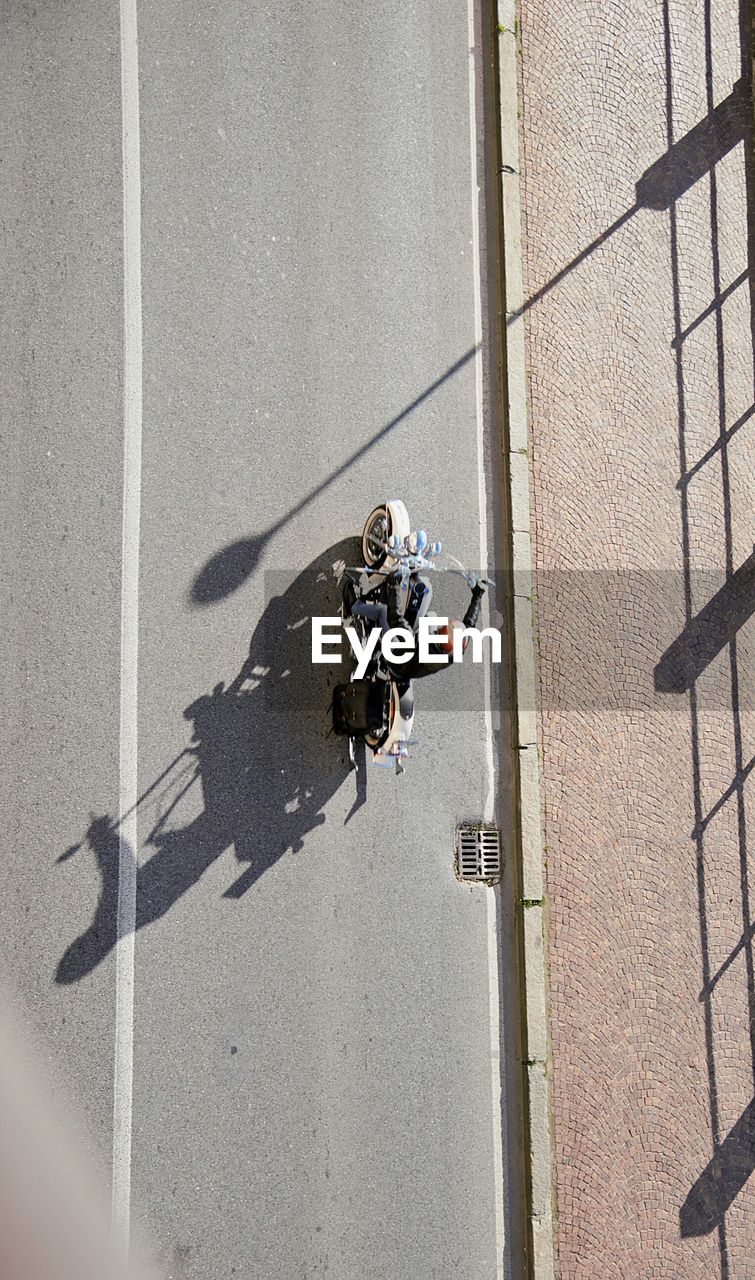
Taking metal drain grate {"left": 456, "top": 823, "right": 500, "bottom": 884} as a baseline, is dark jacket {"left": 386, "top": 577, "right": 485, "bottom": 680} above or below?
above

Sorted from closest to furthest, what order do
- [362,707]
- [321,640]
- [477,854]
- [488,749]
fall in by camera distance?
[362,707] → [321,640] → [477,854] → [488,749]

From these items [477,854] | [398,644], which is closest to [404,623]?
[398,644]

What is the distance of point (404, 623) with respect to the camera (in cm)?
996

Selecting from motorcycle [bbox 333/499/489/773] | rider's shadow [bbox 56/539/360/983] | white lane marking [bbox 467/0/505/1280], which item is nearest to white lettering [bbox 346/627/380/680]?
motorcycle [bbox 333/499/489/773]

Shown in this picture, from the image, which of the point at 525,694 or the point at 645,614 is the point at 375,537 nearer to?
the point at 525,694

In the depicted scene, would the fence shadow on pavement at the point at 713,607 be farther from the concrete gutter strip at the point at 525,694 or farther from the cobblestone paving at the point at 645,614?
the concrete gutter strip at the point at 525,694

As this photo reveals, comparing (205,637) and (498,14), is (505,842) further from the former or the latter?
(498,14)

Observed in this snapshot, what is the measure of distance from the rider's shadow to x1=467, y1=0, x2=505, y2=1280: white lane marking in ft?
5.13

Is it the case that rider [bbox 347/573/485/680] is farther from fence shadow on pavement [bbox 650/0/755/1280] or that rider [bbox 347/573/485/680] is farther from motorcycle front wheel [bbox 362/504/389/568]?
fence shadow on pavement [bbox 650/0/755/1280]

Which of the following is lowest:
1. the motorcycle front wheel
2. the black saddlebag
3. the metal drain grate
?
the metal drain grate

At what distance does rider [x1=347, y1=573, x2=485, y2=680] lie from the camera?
9680 mm

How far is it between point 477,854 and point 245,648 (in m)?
3.18

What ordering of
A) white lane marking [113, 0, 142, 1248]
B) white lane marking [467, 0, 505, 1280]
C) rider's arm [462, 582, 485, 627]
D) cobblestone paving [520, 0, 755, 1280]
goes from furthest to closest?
cobblestone paving [520, 0, 755, 1280]
white lane marking [467, 0, 505, 1280]
white lane marking [113, 0, 142, 1248]
rider's arm [462, 582, 485, 627]

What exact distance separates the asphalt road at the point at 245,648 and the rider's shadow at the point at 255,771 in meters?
0.03
